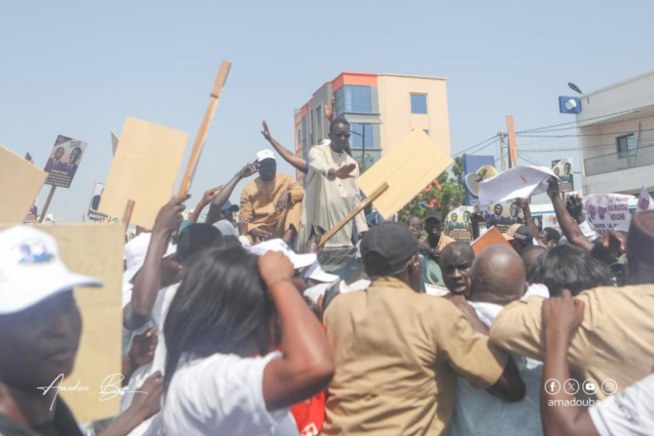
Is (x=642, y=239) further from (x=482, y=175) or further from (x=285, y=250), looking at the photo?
(x=482, y=175)

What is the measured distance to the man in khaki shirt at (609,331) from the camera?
1984 millimetres

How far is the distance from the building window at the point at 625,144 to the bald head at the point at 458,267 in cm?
2776

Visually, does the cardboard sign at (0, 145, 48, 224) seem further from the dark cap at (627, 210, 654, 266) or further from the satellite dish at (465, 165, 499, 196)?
the satellite dish at (465, 165, 499, 196)

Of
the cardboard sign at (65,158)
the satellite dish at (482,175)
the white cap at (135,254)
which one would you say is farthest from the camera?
the satellite dish at (482,175)

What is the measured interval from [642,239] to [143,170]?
2.28 m

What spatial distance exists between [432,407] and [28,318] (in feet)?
5.23

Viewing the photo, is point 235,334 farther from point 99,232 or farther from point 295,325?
point 99,232

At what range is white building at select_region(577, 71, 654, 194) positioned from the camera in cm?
2603

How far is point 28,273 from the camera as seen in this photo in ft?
4.92

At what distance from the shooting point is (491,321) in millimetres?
2510

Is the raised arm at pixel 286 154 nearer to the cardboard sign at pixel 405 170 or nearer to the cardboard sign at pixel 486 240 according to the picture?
the cardboard sign at pixel 405 170

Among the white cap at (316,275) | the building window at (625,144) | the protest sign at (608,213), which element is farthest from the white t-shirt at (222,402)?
the building window at (625,144)

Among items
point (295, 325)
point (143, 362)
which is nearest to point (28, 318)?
point (295, 325)

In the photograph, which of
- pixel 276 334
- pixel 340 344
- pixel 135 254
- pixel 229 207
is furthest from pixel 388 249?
pixel 229 207
